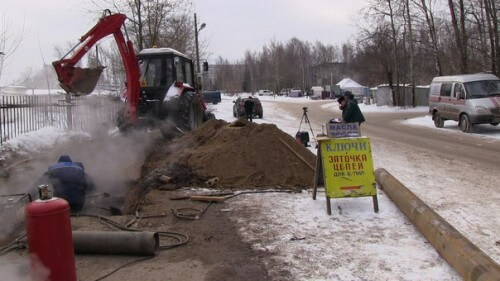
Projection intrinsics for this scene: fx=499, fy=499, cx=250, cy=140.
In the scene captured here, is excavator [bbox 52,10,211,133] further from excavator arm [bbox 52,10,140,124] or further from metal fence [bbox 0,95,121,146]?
metal fence [bbox 0,95,121,146]

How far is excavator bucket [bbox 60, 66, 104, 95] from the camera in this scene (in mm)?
12055

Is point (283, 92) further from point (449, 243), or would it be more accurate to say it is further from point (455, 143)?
point (449, 243)

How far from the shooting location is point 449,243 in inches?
193

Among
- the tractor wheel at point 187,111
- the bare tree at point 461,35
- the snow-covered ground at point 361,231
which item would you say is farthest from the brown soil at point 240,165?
the bare tree at point 461,35

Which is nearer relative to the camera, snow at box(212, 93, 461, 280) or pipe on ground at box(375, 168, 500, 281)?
pipe on ground at box(375, 168, 500, 281)

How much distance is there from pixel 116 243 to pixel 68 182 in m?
2.50

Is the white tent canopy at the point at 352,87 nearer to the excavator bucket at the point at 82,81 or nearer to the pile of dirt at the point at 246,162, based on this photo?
Result: the excavator bucket at the point at 82,81

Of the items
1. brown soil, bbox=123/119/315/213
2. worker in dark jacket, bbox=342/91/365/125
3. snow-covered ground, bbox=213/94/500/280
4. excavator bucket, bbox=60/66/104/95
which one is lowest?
snow-covered ground, bbox=213/94/500/280

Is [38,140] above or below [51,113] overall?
below

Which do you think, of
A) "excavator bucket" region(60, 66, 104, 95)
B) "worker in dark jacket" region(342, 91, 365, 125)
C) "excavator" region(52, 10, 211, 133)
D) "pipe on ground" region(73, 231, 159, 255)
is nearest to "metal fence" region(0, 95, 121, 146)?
"excavator" region(52, 10, 211, 133)

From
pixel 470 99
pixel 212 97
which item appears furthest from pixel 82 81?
pixel 212 97

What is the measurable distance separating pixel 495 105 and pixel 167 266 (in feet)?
56.2

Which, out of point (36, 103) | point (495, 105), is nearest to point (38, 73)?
point (36, 103)

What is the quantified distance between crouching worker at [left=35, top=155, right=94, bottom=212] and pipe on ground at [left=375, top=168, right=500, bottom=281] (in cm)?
471
